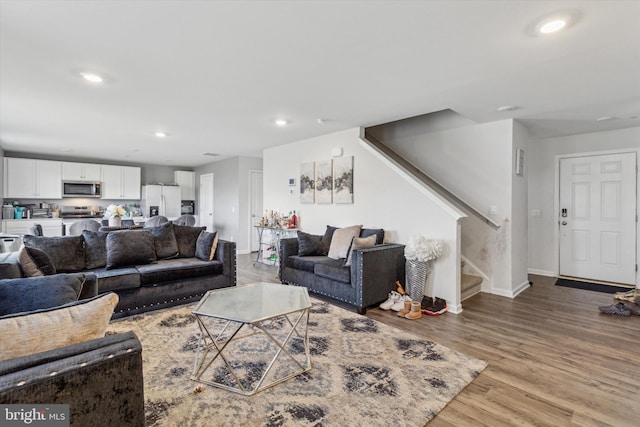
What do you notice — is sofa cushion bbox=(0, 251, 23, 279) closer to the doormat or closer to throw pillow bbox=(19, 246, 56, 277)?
throw pillow bbox=(19, 246, 56, 277)

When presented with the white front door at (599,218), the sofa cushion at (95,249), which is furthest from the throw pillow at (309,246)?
the white front door at (599,218)

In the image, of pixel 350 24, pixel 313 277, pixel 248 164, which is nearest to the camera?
pixel 350 24

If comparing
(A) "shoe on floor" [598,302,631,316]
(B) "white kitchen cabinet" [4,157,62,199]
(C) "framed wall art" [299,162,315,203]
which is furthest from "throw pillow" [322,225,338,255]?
(B) "white kitchen cabinet" [4,157,62,199]

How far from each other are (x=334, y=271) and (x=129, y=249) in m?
2.34

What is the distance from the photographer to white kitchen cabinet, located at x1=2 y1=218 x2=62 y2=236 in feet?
22.1

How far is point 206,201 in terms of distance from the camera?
903 centimetres

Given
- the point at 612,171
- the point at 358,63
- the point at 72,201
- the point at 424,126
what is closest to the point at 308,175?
the point at 424,126

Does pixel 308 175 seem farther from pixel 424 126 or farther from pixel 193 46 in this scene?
pixel 193 46

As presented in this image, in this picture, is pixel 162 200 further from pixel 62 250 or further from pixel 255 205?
pixel 62 250

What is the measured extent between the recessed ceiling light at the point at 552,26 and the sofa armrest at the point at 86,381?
279 cm

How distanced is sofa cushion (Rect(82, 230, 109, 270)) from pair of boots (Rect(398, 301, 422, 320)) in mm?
3333

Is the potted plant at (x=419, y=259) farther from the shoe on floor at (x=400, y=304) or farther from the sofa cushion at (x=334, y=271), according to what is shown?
the sofa cushion at (x=334, y=271)

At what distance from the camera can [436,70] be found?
2736 mm

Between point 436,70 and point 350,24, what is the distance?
3.42 ft
